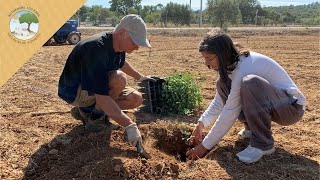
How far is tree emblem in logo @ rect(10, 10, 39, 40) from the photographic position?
316cm

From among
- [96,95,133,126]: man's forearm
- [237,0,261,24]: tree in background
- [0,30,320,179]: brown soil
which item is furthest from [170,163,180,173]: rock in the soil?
[237,0,261,24]: tree in background

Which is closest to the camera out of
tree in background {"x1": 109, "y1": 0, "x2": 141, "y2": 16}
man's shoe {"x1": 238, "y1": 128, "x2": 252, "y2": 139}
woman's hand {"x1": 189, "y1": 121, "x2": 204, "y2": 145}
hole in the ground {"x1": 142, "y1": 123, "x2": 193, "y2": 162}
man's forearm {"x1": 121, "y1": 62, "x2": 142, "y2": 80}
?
woman's hand {"x1": 189, "y1": 121, "x2": 204, "y2": 145}

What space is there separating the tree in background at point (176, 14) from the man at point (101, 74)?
117 ft

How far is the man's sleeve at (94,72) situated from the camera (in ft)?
9.44

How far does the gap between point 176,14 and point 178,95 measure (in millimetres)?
36661

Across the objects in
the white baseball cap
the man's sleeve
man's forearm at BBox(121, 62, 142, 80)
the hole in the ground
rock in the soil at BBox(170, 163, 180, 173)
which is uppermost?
the white baseball cap

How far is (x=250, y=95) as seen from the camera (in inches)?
105

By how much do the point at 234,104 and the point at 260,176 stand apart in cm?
56

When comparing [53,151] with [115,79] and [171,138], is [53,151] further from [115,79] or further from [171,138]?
[171,138]

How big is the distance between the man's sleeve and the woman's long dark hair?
2.72 feet

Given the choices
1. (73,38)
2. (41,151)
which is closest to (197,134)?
(41,151)

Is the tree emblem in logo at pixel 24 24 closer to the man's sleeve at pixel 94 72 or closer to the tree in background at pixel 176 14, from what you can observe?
the man's sleeve at pixel 94 72

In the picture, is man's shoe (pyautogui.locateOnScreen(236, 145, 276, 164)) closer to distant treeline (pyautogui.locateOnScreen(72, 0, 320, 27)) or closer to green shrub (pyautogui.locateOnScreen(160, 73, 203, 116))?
green shrub (pyautogui.locateOnScreen(160, 73, 203, 116))

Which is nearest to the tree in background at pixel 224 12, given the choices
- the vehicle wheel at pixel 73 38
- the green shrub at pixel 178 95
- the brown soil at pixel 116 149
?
the vehicle wheel at pixel 73 38
